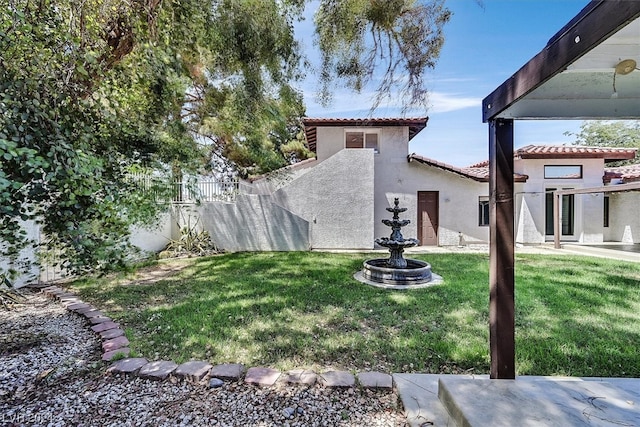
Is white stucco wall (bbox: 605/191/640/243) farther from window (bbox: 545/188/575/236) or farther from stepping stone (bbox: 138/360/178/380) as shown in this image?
stepping stone (bbox: 138/360/178/380)

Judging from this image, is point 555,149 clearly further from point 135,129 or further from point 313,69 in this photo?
point 135,129

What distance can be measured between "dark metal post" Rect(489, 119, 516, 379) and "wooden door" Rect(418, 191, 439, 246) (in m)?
12.3

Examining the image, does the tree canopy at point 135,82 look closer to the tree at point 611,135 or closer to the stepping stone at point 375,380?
the stepping stone at point 375,380

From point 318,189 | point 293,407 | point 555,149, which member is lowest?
point 293,407

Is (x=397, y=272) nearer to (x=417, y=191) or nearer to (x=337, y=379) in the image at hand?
(x=337, y=379)

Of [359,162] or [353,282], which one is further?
[359,162]

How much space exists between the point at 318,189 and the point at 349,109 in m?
5.39

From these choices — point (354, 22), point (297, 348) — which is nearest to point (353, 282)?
point (297, 348)

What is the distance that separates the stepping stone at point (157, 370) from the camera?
11.3ft

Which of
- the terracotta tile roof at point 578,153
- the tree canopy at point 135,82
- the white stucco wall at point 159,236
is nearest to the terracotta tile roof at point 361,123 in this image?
the tree canopy at point 135,82

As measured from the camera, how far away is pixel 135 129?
14.5 feet

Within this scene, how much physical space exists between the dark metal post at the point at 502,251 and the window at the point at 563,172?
15.6 meters

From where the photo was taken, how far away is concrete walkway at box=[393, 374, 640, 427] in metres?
2.43

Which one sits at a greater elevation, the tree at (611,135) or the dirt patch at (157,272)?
the tree at (611,135)
